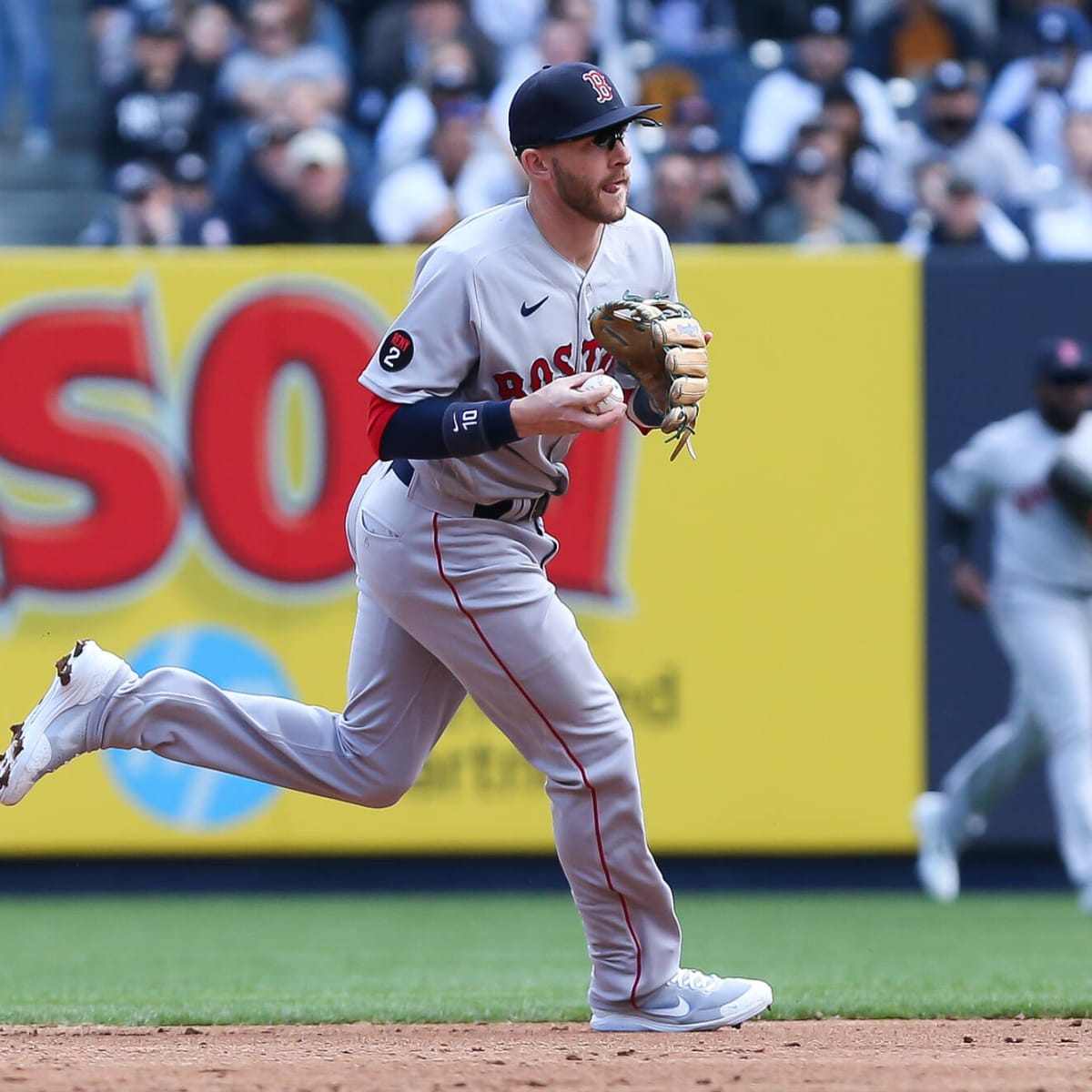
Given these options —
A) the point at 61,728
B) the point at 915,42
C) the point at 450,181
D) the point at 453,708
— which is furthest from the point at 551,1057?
the point at 915,42

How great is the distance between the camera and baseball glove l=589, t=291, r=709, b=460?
4.08m

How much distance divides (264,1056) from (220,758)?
640 millimetres

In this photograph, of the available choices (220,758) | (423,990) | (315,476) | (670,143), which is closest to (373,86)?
(670,143)

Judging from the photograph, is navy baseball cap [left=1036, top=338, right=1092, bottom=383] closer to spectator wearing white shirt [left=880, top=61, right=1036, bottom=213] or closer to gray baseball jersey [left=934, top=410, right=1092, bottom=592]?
gray baseball jersey [left=934, top=410, right=1092, bottom=592]

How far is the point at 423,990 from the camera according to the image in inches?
227

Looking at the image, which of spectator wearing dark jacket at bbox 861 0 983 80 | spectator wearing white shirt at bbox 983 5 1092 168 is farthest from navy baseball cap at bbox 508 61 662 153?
spectator wearing dark jacket at bbox 861 0 983 80

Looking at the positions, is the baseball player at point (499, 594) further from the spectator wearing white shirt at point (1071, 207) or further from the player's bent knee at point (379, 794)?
the spectator wearing white shirt at point (1071, 207)

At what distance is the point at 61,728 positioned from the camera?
177 inches

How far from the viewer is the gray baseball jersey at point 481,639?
4.18 meters

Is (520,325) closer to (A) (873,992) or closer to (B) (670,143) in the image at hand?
(A) (873,992)

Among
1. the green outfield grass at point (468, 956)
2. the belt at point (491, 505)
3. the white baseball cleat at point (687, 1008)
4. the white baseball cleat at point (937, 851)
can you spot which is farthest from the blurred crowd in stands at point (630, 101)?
the white baseball cleat at point (687, 1008)

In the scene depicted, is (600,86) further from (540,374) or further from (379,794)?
(379,794)

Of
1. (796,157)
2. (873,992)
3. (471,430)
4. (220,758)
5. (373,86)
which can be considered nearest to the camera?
(471,430)

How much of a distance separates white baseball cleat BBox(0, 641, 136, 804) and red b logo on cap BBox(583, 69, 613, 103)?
5.18ft
